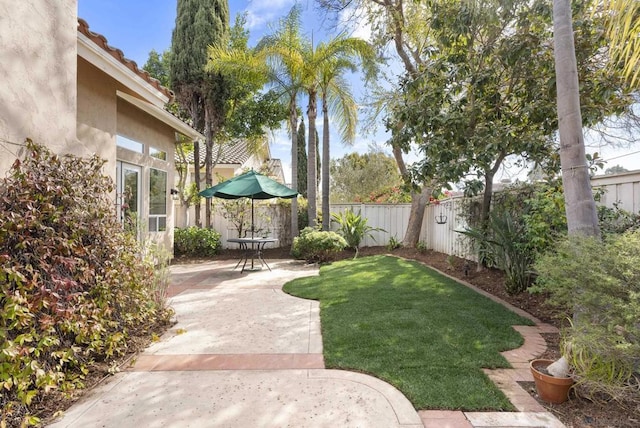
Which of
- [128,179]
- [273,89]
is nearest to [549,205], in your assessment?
[128,179]

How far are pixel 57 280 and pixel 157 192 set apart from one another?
7.13m

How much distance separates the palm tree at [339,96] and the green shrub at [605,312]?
939 centimetres

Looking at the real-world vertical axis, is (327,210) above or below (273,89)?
below

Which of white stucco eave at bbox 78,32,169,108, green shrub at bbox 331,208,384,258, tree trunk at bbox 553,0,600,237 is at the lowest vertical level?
green shrub at bbox 331,208,384,258

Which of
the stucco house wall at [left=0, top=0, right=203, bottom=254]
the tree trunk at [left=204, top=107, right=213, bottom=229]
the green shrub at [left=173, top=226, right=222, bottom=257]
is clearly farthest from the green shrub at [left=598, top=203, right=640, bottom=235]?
the tree trunk at [left=204, top=107, right=213, bottom=229]

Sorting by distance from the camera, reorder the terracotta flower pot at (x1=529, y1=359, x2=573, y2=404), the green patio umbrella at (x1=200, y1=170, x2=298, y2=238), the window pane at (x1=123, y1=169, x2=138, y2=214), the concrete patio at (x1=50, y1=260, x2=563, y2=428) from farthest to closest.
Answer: the green patio umbrella at (x1=200, y1=170, x2=298, y2=238)
the window pane at (x1=123, y1=169, x2=138, y2=214)
the terracotta flower pot at (x1=529, y1=359, x2=573, y2=404)
the concrete patio at (x1=50, y1=260, x2=563, y2=428)

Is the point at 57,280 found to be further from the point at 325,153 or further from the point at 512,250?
the point at 325,153

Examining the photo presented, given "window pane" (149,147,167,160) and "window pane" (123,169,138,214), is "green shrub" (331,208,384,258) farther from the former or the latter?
"window pane" (123,169,138,214)

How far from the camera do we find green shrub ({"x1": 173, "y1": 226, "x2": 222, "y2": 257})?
11.7 metres

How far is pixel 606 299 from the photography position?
2.54 meters

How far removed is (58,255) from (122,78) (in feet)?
13.5

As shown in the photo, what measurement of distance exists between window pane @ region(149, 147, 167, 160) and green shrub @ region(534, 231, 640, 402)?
9179mm

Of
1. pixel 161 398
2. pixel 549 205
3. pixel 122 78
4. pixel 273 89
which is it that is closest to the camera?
pixel 161 398

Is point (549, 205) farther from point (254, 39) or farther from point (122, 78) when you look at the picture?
point (254, 39)
